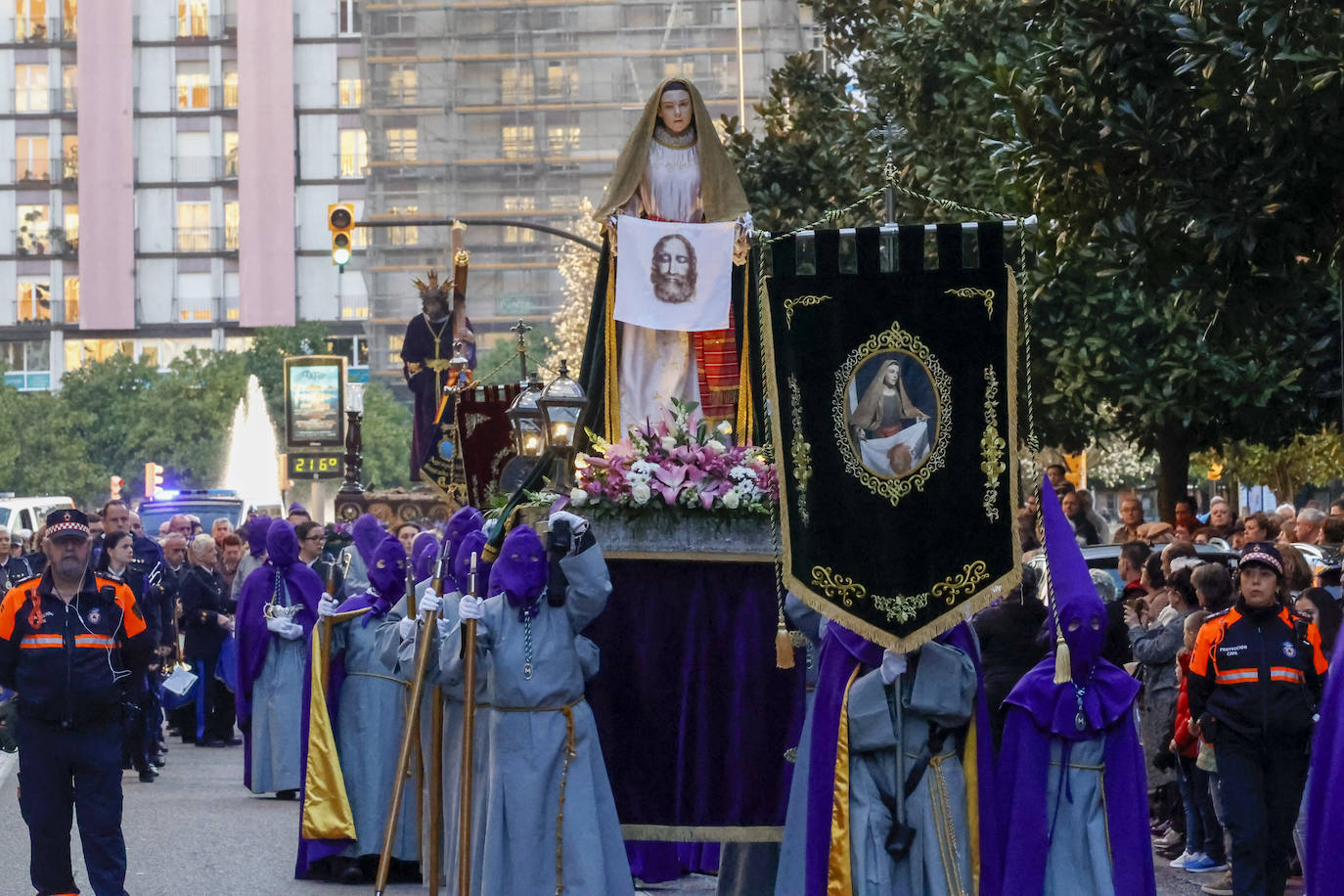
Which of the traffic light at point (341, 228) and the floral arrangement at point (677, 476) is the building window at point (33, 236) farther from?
the floral arrangement at point (677, 476)

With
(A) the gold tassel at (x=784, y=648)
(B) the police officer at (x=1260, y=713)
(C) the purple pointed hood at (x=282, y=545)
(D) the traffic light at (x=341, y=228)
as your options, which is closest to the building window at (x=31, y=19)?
(D) the traffic light at (x=341, y=228)

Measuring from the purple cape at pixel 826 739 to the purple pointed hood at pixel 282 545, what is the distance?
6957 mm

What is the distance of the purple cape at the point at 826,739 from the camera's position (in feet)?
27.2

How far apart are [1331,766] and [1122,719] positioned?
1.68 metres

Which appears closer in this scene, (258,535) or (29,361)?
(258,535)

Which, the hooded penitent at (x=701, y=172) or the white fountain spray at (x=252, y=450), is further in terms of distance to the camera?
the white fountain spray at (x=252, y=450)

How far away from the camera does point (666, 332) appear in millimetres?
11062

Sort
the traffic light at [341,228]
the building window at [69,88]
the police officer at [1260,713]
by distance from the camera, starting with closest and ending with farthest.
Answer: the police officer at [1260,713] < the traffic light at [341,228] < the building window at [69,88]

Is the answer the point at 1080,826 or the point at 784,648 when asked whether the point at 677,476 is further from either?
the point at 1080,826

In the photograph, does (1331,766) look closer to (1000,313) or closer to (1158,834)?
(1000,313)

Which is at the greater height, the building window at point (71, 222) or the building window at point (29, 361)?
the building window at point (71, 222)

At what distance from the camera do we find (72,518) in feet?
34.3

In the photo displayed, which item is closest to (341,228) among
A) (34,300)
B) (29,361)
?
(34,300)

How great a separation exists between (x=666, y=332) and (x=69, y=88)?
280 ft
